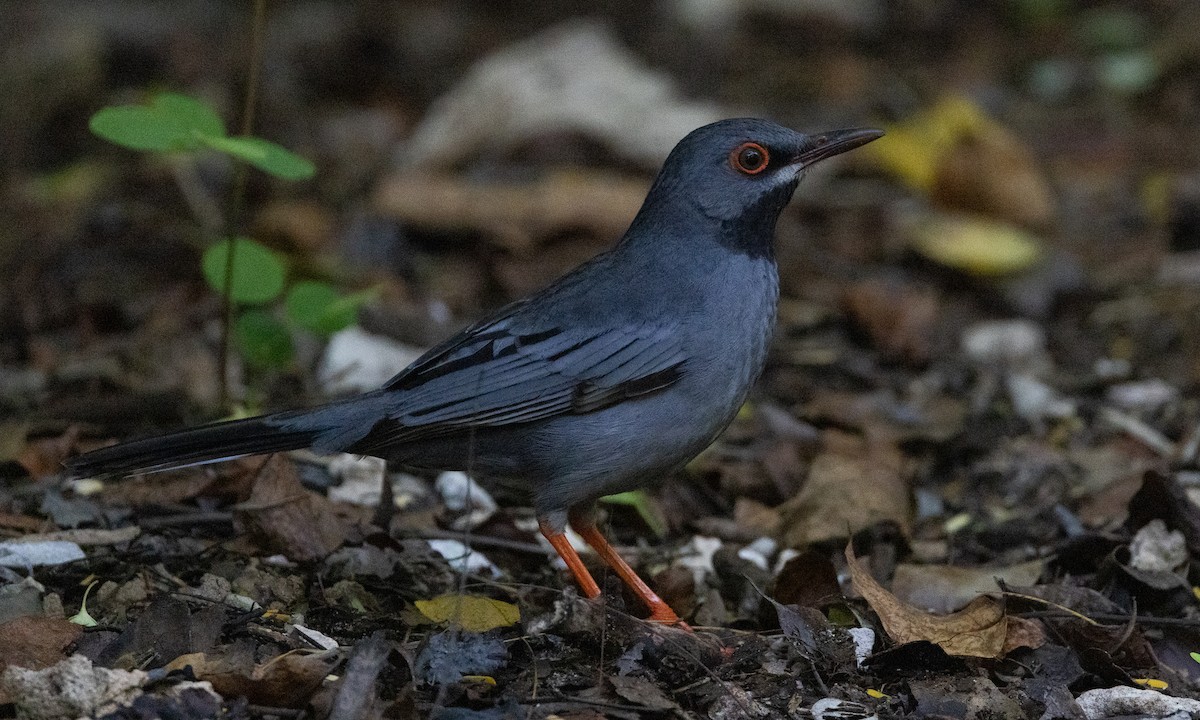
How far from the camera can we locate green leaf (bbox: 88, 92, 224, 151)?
5.11 metres

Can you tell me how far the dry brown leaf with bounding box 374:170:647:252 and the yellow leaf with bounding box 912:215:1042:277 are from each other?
71.5 inches

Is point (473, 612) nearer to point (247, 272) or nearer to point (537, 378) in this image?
point (537, 378)

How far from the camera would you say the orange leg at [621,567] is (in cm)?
500

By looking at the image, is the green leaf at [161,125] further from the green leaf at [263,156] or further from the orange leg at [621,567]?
the orange leg at [621,567]

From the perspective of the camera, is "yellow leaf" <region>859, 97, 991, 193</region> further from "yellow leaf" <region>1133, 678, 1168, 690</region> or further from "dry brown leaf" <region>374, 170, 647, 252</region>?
"yellow leaf" <region>1133, 678, 1168, 690</region>

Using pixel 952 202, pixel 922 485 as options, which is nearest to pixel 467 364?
pixel 922 485

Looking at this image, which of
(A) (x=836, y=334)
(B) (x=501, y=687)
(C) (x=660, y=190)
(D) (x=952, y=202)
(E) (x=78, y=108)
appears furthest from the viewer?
(E) (x=78, y=108)

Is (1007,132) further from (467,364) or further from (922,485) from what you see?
(467,364)

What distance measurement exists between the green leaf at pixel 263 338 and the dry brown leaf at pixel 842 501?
89.5 inches

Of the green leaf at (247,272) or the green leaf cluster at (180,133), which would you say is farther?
the green leaf at (247,272)

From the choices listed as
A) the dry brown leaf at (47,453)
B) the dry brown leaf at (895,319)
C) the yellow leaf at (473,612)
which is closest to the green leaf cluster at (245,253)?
the dry brown leaf at (47,453)

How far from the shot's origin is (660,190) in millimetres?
5430

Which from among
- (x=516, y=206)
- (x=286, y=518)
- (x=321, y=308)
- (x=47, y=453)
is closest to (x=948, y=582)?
(x=286, y=518)

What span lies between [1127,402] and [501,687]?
13.8 feet
